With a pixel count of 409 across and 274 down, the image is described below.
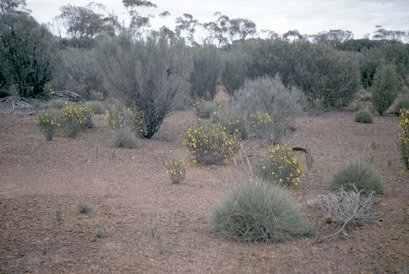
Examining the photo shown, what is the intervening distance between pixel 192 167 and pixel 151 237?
13.2 feet

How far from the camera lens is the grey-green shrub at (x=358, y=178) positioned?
5840mm

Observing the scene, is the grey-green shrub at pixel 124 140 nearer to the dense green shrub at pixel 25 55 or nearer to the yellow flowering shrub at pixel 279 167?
the yellow flowering shrub at pixel 279 167

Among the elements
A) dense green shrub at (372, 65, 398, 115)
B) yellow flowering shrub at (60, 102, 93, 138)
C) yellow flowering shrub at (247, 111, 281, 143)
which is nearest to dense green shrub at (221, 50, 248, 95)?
dense green shrub at (372, 65, 398, 115)

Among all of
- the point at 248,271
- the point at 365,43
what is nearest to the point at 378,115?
the point at 248,271

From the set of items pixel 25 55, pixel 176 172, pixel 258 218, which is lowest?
pixel 176 172

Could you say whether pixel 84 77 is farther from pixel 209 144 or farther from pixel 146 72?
pixel 209 144

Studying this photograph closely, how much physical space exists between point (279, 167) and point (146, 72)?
590cm

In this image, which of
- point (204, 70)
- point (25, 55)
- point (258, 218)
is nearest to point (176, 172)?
point (258, 218)

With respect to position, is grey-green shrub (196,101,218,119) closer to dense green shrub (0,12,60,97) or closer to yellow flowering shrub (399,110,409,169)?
dense green shrub (0,12,60,97)

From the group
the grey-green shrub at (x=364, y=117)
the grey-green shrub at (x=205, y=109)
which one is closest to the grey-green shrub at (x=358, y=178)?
the grey-green shrub at (x=364, y=117)

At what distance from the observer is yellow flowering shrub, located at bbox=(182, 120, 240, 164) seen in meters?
8.31

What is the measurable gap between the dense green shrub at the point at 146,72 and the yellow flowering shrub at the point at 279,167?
205 inches

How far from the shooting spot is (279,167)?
650 cm

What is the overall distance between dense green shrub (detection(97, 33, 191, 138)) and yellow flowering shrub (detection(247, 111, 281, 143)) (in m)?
2.56
